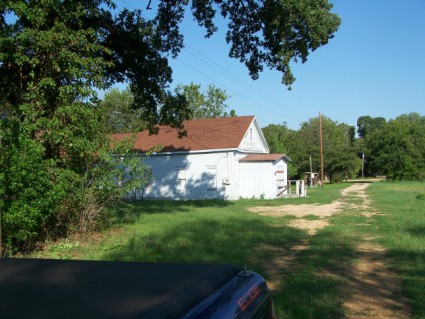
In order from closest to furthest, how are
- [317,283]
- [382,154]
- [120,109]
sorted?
[317,283]
[120,109]
[382,154]

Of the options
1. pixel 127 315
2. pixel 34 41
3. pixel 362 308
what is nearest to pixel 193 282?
pixel 127 315

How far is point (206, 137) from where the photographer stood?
28.6 metres

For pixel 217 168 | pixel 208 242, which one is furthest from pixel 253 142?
pixel 208 242

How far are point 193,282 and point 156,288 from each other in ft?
0.65

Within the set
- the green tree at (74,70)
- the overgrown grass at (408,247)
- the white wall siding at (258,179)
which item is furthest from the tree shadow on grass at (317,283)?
the white wall siding at (258,179)

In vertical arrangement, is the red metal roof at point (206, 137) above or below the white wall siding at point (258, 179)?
above

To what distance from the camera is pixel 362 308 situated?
17.9ft

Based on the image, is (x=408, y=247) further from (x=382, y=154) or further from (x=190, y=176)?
(x=382, y=154)

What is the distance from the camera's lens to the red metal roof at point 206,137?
27391 mm

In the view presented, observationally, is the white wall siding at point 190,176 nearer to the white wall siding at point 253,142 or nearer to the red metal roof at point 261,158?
the red metal roof at point 261,158

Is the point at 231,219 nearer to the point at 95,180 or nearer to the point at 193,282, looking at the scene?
the point at 95,180

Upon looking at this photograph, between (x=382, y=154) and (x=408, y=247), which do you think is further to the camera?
(x=382, y=154)

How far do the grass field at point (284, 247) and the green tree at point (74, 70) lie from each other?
4.77 feet

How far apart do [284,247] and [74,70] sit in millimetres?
6280
